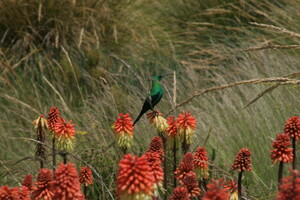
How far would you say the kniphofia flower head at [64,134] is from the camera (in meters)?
2.27

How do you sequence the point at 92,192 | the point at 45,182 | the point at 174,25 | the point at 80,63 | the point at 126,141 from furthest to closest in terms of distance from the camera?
the point at 174,25 → the point at 80,63 → the point at 92,192 → the point at 126,141 → the point at 45,182

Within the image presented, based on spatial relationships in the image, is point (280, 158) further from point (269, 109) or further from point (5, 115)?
point (5, 115)

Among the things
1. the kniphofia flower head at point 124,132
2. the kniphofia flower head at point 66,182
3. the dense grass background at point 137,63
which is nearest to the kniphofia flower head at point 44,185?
the kniphofia flower head at point 66,182

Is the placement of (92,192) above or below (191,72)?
below

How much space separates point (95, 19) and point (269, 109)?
9.45ft

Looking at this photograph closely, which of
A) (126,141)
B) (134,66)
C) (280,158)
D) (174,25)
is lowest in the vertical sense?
(280,158)

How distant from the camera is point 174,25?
23.4ft

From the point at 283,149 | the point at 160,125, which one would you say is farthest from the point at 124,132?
the point at 283,149

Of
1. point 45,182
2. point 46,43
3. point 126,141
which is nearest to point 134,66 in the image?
point 46,43

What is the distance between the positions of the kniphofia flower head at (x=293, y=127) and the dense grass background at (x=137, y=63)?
1.60 metres

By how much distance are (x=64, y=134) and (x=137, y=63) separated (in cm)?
415

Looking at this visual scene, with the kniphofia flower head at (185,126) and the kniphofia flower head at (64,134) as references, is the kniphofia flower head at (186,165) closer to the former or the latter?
the kniphofia flower head at (185,126)

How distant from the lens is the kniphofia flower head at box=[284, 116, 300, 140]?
78.5 inches

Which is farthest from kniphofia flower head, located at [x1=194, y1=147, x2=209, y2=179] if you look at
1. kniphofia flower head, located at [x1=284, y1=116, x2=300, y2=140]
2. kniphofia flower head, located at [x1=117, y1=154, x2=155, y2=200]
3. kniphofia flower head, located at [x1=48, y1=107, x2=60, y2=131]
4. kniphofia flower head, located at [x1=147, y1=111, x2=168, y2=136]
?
kniphofia flower head, located at [x1=117, y1=154, x2=155, y2=200]
